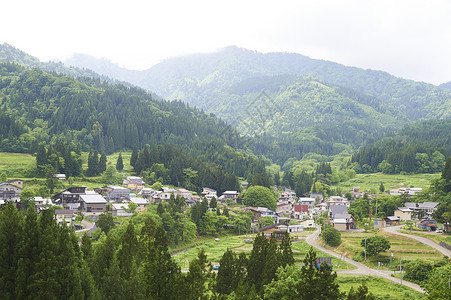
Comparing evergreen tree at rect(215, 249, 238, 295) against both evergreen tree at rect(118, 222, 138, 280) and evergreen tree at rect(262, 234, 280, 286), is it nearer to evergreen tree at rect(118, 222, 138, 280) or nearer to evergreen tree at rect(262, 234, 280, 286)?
evergreen tree at rect(262, 234, 280, 286)

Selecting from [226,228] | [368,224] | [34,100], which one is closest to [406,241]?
[368,224]

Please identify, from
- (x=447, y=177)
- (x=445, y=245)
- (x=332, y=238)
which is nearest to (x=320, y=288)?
(x=445, y=245)

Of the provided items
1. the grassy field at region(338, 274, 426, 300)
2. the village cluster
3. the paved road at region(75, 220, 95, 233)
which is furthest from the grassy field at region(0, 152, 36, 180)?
the grassy field at region(338, 274, 426, 300)

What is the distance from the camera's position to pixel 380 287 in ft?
159

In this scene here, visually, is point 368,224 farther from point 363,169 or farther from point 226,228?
point 363,169

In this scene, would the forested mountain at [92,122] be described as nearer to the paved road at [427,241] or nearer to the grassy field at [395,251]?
the paved road at [427,241]

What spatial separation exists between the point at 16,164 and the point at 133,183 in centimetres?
2614

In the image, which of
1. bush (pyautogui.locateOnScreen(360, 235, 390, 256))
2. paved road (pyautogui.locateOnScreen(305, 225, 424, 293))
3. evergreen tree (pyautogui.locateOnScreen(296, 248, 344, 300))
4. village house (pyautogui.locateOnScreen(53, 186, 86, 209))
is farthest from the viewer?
village house (pyautogui.locateOnScreen(53, 186, 86, 209))

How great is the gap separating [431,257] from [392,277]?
8.32 metres

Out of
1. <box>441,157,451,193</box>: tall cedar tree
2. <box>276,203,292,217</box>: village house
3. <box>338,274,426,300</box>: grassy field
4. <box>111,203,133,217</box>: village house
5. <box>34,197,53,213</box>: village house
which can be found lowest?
A: <box>276,203,292,217</box>: village house

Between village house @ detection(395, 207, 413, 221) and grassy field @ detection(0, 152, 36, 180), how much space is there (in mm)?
74954

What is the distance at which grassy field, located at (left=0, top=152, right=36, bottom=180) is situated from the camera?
97306 mm

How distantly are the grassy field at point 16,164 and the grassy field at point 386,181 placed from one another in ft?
269

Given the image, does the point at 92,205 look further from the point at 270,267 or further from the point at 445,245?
the point at 445,245
